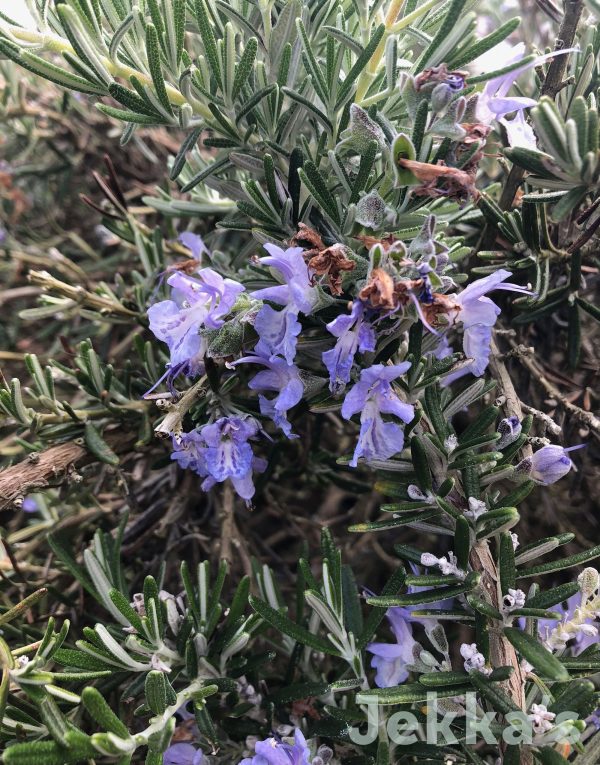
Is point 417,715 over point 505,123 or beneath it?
beneath

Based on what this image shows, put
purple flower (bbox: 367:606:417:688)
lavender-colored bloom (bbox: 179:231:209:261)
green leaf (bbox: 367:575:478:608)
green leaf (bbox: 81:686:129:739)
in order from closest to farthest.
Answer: green leaf (bbox: 81:686:129:739) → green leaf (bbox: 367:575:478:608) → purple flower (bbox: 367:606:417:688) → lavender-colored bloom (bbox: 179:231:209:261)

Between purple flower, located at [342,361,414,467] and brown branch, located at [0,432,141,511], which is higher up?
purple flower, located at [342,361,414,467]

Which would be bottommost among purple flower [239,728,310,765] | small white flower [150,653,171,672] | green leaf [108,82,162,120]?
purple flower [239,728,310,765]

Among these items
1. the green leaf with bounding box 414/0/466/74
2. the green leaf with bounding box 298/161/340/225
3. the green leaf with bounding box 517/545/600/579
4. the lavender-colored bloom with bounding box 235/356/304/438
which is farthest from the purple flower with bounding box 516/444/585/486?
the green leaf with bounding box 414/0/466/74

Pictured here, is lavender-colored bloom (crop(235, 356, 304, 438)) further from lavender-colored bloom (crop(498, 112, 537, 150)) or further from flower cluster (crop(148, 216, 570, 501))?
lavender-colored bloom (crop(498, 112, 537, 150))

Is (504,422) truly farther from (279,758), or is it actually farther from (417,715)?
(279,758)

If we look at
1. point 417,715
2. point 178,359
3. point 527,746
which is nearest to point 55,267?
point 178,359
